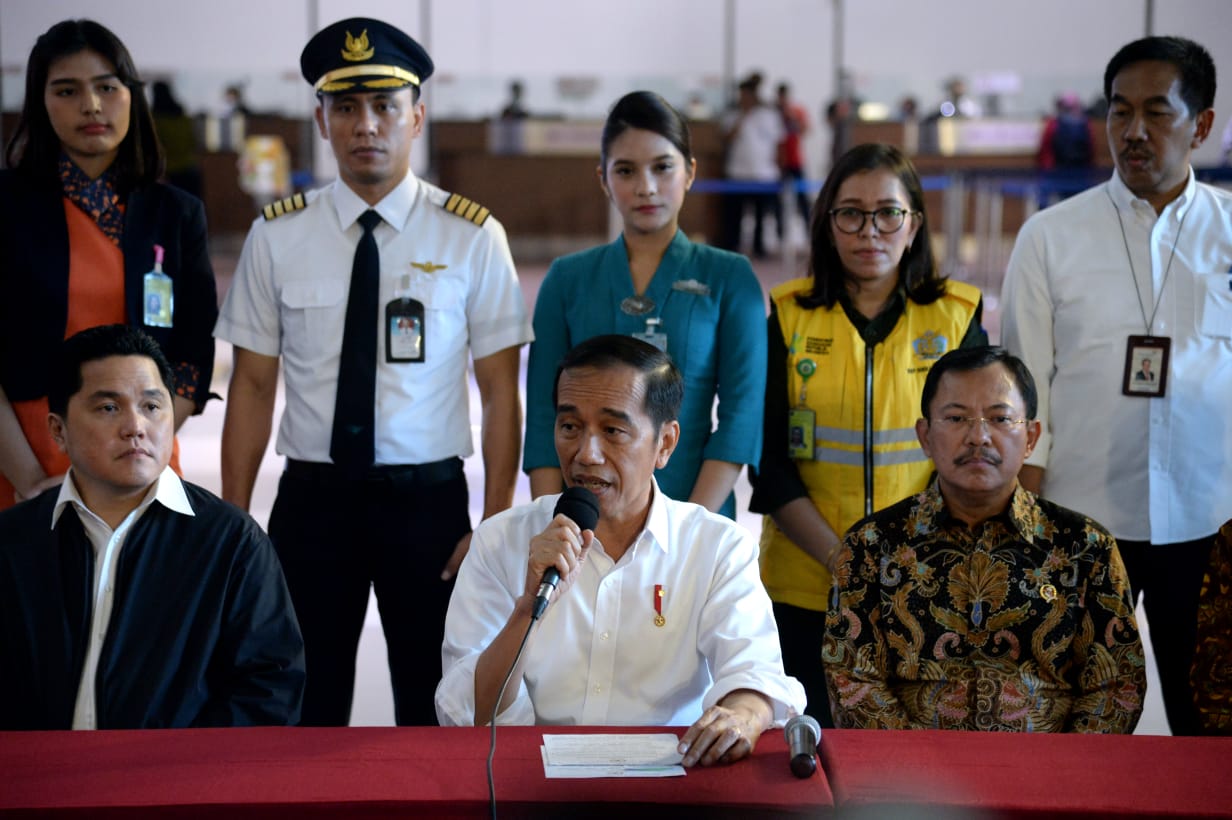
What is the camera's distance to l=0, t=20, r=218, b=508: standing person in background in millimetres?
2441

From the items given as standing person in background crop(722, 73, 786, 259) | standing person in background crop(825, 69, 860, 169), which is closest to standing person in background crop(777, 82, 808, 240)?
standing person in background crop(722, 73, 786, 259)

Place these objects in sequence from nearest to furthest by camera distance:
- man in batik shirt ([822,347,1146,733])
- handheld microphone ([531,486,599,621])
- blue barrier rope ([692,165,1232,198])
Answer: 1. handheld microphone ([531,486,599,621])
2. man in batik shirt ([822,347,1146,733])
3. blue barrier rope ([692,165,1232,198])

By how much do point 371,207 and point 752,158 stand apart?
939 cm

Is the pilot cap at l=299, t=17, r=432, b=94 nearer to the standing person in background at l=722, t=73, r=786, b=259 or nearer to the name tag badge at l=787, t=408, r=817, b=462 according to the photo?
the name tag badge at l=787, t=408, r=817, b=462

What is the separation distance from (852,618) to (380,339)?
106cm

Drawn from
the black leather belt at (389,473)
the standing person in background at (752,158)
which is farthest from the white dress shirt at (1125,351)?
the standing person in background at (752,158)

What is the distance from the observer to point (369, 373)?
2473mm

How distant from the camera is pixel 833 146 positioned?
1191 cm

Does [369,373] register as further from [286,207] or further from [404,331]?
[286,207]

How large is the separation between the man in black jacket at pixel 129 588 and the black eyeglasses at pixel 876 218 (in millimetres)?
1212

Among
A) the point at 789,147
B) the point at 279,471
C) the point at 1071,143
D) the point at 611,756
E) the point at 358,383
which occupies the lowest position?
the point at 279,471

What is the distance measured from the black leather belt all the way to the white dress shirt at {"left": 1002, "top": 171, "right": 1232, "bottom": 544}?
3.73ft

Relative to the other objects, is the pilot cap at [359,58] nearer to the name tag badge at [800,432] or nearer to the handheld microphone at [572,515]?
the name tag badge at [800,432]

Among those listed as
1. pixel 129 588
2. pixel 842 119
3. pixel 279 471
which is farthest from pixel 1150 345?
pixel 842 119
